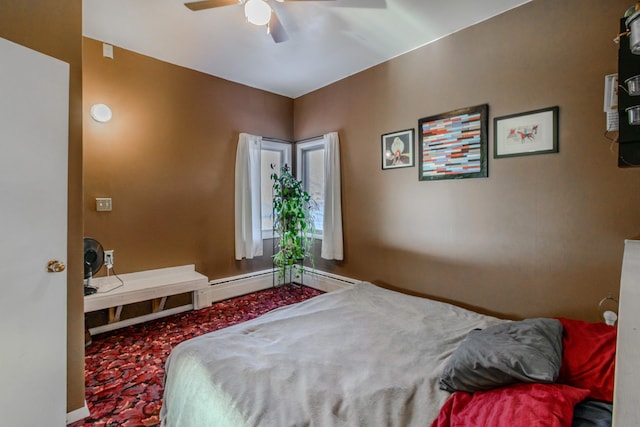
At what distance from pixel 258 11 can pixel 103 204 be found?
2.25m

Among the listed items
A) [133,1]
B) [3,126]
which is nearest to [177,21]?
[133,1]

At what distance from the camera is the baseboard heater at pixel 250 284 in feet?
10.8

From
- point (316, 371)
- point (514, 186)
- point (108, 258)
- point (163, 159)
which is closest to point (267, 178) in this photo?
point (163, 159)

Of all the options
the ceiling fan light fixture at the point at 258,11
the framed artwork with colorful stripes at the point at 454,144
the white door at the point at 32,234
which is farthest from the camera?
the framed artwork with colorful stripes at the point at 454,144

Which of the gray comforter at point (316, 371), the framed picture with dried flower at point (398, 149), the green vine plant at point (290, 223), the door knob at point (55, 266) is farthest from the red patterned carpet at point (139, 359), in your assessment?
the framed picture with dried flower at point (398, 149)

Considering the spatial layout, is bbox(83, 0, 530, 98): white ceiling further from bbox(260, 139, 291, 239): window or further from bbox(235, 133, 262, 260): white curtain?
bbox(260, 139, 291, 239): window

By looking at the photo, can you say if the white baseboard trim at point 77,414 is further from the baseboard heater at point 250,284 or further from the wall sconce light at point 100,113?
the wall sconce light at point 100,113

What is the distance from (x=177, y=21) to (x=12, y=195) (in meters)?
1.90

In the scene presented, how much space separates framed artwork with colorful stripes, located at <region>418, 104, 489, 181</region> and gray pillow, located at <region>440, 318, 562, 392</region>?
4.82 feet

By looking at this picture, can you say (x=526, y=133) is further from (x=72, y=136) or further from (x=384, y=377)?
(x=72, y=136)

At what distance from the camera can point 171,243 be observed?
3191mm

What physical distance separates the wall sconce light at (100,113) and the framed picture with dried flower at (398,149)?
275cm

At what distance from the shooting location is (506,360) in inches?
45.6

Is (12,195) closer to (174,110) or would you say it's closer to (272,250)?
(174,110)
